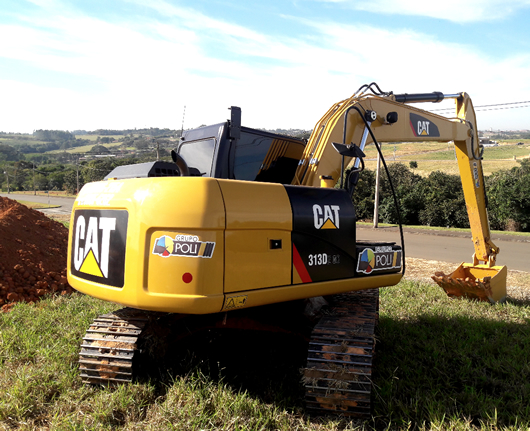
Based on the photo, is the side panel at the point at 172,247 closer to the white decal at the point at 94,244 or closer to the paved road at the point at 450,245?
the white decal at the point at 94,244

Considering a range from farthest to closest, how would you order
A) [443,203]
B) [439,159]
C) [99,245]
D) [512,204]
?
[439,159] → [443,203] → [512,204] → [99,245]

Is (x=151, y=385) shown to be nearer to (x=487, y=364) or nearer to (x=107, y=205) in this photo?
(x=107, y=205)

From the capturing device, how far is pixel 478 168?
7.28 meters

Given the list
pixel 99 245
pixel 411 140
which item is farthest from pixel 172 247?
pixel 411 140

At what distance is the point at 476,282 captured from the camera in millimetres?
6672

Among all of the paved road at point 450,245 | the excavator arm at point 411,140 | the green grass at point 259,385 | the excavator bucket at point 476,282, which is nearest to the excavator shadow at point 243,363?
the green grass at point 259,385

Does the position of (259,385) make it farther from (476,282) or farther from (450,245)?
(450,245)

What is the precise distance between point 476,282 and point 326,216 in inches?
158

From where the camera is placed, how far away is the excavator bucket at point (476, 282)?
6.68 metres

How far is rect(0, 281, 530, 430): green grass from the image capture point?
3400mm

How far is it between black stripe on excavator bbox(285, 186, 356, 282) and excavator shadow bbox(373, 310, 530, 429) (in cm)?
111

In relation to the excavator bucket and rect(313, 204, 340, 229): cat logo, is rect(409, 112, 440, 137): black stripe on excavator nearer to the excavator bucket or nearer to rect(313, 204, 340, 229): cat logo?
the excavator bucket

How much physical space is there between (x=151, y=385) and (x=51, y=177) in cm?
7447

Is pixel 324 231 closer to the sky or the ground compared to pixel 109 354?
closer to the sky
